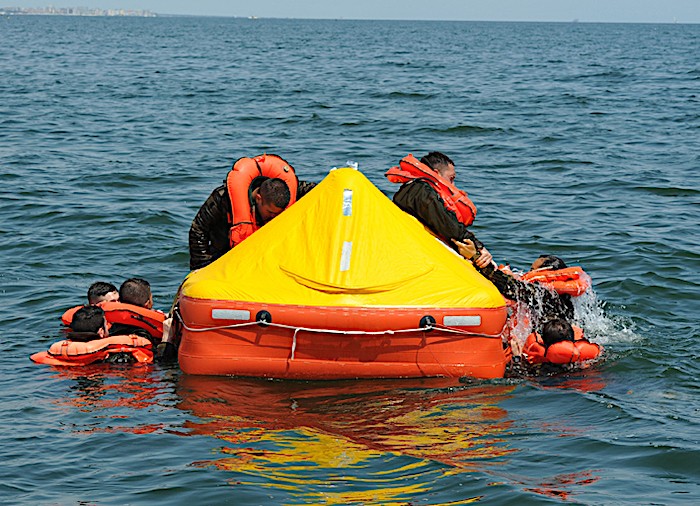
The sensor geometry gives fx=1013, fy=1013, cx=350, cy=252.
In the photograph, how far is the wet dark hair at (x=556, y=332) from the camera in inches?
313

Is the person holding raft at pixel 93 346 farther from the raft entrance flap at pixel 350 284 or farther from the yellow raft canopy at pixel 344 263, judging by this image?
the raft entrance flap at pixel 350 284

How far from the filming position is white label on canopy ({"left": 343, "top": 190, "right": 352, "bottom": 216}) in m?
7.35

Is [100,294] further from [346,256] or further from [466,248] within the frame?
[466,248]

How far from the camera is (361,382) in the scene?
732cm

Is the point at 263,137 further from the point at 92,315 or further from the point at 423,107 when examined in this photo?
the point at 92,315

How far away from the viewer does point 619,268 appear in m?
11.5

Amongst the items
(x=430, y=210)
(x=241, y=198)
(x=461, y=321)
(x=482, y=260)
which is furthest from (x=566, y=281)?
(x=241, y=198)

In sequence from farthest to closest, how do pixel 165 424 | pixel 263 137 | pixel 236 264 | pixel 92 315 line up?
pixel 263 137, pixel 92 315, pixel 236 264, pixel 165 424

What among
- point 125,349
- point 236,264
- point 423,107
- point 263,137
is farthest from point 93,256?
point 423,107

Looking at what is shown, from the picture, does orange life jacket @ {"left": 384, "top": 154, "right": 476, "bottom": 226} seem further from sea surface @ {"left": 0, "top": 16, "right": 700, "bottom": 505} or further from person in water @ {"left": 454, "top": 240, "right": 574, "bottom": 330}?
sea surface @ {"left": 0, "top": 16, "right": 700, "bottom": 505}

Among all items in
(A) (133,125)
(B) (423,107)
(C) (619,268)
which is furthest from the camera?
(B) (423,107)

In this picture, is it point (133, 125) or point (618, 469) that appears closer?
point (618, 469)

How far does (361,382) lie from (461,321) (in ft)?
2.87

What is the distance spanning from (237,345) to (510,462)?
217 cm
